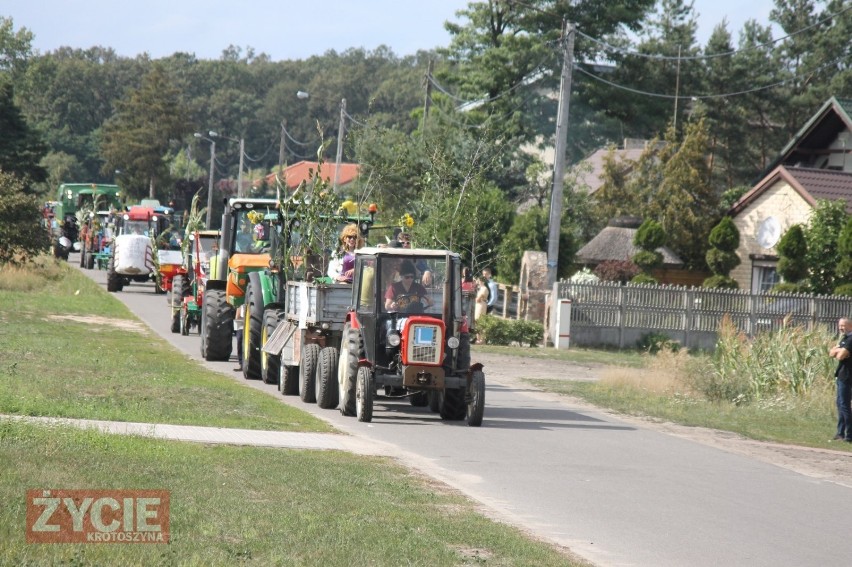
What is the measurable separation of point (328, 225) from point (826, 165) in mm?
31137

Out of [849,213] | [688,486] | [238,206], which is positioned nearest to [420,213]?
[238,206]

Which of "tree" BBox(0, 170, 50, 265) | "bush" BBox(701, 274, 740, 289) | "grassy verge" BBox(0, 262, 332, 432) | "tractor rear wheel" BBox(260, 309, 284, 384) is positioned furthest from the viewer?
"bush" BBox(701, 274, 740, 289)

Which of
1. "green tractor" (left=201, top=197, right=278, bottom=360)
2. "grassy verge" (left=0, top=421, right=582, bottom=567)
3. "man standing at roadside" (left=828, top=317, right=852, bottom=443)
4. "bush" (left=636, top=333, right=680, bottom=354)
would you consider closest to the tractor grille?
"grassy verge" (left=0, top=421, right=582, bottom=567)

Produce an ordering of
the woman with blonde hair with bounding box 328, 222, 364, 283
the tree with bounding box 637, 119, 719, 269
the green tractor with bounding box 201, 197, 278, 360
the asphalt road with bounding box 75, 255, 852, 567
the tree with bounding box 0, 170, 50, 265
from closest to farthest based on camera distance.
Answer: the asphalt road with bounding box 75, 255, 852, 567 < the woman with blonde hair with bounding box 328, 222, 364, 283 < the green tractor with bounding box 201, 197, 278, 360 < the tree with bounding box 0, 170, 50, 265 < the tree with bounding box 637, 119, 719, 269

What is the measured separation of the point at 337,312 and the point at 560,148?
660 inches

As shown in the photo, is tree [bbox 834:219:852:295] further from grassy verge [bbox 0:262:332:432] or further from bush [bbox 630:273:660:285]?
grassy verge [bbox 0:262:332:432]

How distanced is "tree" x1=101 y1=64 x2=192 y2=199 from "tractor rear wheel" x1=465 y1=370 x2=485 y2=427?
81481 millimetres

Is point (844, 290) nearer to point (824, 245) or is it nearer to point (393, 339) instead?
point (824, 245)

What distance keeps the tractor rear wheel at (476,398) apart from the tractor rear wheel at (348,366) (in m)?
1.49

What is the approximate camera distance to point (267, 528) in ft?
29.9

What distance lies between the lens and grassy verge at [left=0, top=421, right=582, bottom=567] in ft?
27.0

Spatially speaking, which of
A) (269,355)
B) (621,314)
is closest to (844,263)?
(621,314)

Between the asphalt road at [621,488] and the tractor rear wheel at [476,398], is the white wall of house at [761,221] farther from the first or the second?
the tractor rear wheel at [476,398]

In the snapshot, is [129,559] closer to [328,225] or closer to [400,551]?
[400,551]
